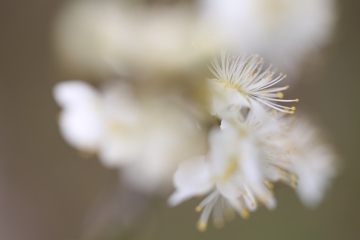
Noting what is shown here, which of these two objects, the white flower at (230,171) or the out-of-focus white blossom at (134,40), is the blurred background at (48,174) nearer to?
the out-of-focus white blossom at (134,40)

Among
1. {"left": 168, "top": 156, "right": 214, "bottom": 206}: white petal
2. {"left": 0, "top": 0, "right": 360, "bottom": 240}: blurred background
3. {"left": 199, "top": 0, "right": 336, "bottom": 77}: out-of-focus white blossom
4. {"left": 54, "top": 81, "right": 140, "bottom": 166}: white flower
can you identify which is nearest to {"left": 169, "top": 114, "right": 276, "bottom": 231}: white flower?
{"left": 168, "top": 156, "right": 214, "bottom": 206}: white petal

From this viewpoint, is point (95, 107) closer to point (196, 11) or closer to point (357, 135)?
Result: point (196, 11)

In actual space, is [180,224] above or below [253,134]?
above

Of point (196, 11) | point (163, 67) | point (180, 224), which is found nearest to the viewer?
point (163, 67)

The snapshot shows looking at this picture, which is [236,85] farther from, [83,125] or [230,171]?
[83,125]

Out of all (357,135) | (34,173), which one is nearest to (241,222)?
(357,135)
